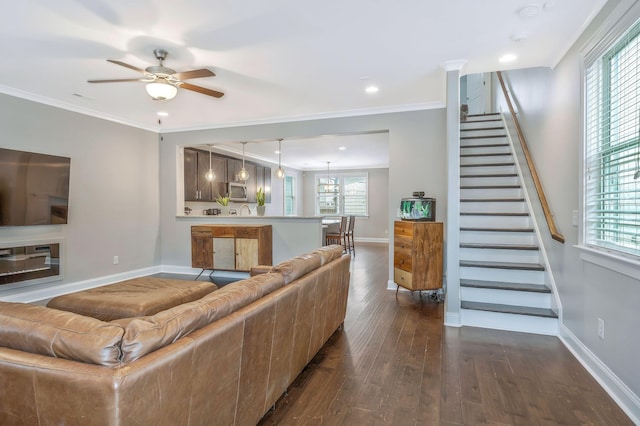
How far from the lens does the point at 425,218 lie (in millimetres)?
4125

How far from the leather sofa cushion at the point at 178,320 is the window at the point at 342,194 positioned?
9467 mm

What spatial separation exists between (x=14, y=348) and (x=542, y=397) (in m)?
2.72

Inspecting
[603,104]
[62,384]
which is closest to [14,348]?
[62,384]

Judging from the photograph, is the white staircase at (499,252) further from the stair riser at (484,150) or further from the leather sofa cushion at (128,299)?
the leather sofa cushion at (128,299)

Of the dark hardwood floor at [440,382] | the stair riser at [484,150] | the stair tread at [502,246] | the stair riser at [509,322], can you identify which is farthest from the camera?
→ the stair riser at [484,150]

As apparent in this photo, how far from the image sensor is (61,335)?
1065 mm

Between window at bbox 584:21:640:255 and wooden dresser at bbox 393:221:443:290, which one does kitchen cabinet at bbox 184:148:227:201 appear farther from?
window at bbox 584:21:640:255

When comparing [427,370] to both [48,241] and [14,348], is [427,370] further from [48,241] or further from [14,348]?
[48,241]

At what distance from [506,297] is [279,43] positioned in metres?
3.32

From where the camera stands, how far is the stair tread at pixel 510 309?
3145mm

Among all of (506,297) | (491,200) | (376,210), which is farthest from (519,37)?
(376,210)

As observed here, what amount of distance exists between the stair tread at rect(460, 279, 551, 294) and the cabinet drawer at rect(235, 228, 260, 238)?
3068 mm

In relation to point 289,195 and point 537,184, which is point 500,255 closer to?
point 537,184

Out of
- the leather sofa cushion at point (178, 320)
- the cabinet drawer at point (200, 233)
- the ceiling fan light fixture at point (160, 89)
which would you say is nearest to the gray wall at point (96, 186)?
the cabinet drawer at point (200, 233)
